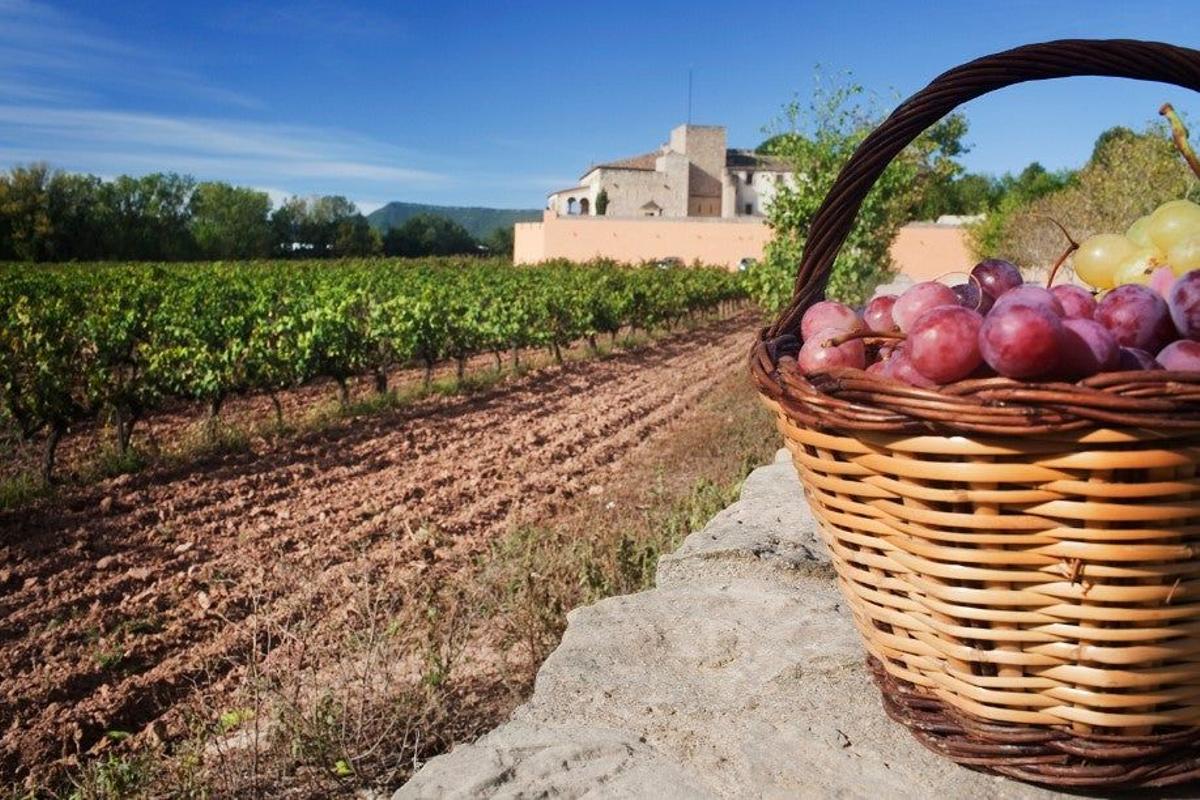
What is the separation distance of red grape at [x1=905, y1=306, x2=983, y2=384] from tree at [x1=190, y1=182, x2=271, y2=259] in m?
56.4

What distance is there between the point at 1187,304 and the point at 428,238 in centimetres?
6537

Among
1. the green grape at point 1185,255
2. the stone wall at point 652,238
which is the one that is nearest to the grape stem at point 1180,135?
the green grape at point 1185,255

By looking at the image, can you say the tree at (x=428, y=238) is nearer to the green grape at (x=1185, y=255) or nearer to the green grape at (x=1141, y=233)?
the green grape at (x=1141, y=233)

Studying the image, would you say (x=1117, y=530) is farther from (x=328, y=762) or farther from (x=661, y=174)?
(x=661, y=174)

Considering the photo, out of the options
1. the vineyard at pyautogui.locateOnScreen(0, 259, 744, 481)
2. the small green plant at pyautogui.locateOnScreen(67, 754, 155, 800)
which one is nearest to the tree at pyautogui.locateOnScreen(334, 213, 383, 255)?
the vineyard at pyautogui.locateOnScreen(0, 259, 744, 481)

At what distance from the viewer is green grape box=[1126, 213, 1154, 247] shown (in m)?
1.44

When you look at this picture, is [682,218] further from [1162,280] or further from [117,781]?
[1162,280]

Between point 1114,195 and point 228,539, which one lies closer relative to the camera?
point 228,539

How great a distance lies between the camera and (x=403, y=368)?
48.8 ft

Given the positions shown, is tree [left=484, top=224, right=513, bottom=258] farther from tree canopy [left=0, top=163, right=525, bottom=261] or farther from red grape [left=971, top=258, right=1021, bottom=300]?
red grape [left=971, top=258, right=1021, bottom=300]

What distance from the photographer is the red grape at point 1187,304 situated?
1.12 m

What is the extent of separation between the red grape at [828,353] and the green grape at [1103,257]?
1.54 feet

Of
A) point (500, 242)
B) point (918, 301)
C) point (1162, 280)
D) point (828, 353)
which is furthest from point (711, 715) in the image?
point (500, 242)

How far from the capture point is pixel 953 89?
4.39 ft
